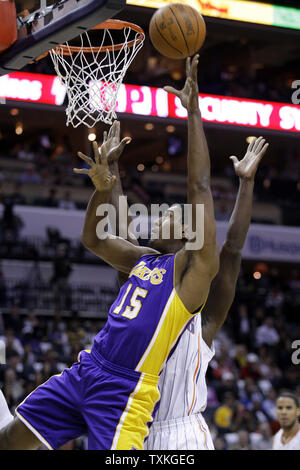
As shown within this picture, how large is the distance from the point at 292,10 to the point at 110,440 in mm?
7980

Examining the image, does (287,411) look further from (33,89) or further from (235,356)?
Result: (235,356)

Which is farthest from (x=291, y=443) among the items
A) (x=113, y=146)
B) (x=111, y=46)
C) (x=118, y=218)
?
(x=111, y=46)

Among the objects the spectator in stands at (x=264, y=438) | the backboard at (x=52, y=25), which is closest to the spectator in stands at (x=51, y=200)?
the spectator in stands at (x=264, y=438)

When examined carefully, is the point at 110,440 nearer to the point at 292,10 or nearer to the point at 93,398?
the point at 93,398

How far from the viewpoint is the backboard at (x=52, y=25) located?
13.6 feet

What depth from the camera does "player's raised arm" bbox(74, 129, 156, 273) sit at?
13.3ft

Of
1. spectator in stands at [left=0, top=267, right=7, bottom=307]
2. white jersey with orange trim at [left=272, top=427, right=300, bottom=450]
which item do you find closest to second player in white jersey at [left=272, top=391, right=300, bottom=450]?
white jersey with orange trim at [left=272, top=427, right=300, bottom=450]

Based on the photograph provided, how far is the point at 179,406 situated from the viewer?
4.02m

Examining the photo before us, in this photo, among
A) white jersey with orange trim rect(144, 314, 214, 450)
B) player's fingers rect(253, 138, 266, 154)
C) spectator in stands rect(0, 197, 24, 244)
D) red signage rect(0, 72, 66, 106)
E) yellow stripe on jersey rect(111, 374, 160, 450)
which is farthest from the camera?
spectator in stands rect(0, 197, 24, 244)

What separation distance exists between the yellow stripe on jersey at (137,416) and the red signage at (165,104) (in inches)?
209

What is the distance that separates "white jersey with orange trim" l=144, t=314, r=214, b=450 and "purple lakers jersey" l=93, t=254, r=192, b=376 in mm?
156

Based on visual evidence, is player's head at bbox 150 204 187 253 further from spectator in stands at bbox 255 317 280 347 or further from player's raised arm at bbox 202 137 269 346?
spectator in stands at bbox 255 317 280 347

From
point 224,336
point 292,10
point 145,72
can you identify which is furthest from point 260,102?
point 145,72

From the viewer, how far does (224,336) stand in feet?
53.3
